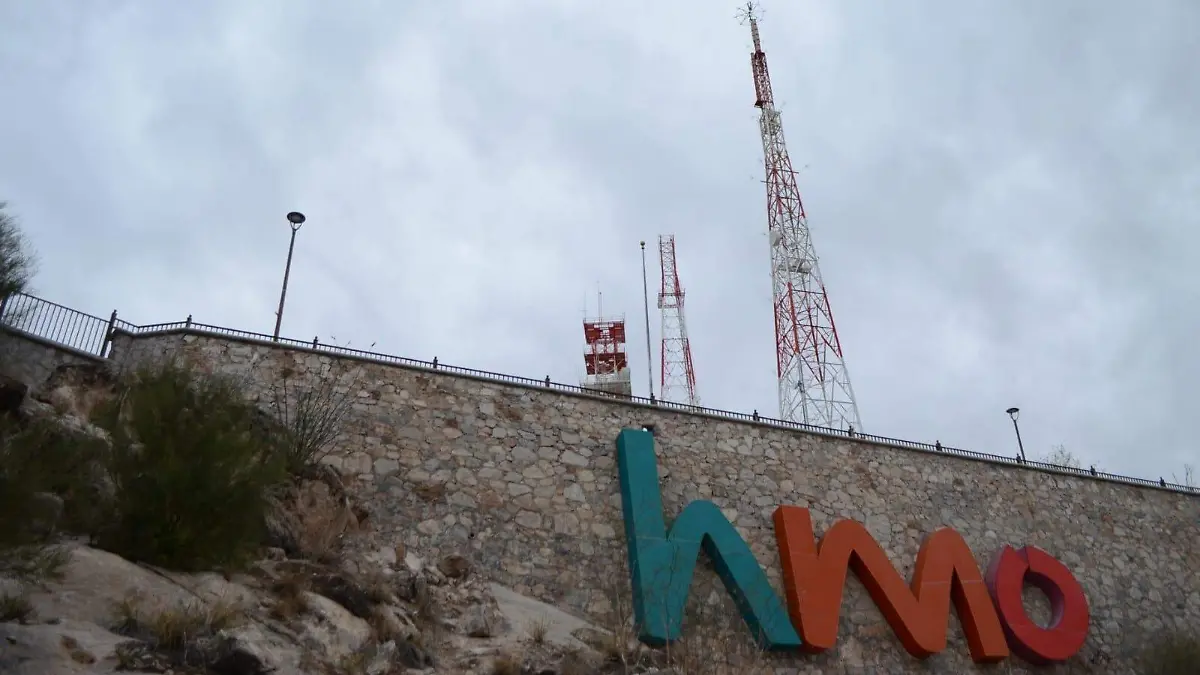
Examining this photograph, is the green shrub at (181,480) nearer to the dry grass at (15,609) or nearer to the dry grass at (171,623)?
the dry grass at (171,623)

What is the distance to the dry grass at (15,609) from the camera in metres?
5.87

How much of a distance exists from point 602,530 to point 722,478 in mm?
2351

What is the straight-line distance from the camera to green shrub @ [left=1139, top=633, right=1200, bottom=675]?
14.7m

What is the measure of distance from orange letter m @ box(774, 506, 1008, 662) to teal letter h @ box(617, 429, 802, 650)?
20.7 inches

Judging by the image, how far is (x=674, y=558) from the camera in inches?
470

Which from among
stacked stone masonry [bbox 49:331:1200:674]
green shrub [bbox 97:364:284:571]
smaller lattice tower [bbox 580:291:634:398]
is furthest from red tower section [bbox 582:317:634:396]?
green shrub [bbox 97:364:284:571]

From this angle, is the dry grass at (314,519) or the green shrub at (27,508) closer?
the green shrub at (27,508)

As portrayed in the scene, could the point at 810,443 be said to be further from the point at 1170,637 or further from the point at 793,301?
the point at 1170,637

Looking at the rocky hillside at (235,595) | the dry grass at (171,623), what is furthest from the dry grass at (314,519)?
the dry grass at (171,623)

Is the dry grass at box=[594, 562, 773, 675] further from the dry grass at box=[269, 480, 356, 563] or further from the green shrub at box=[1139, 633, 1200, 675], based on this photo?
the green shrub at box=[1139, 633, 1200, 675]

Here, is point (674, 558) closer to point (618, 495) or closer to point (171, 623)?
point (618, 495)

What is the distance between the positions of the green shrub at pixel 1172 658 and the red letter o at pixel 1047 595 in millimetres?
1274

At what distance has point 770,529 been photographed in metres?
13.5

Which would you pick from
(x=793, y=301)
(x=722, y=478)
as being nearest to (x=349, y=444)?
(x=722, y=478)
